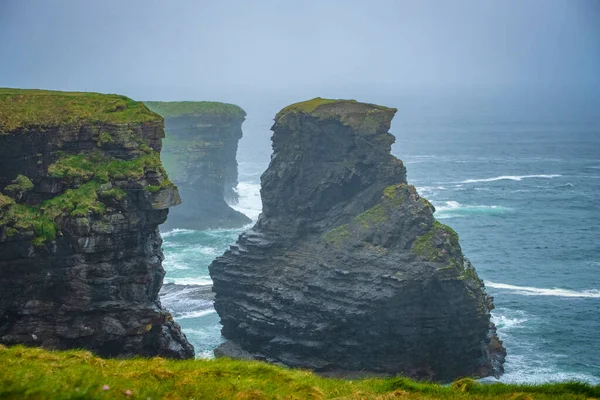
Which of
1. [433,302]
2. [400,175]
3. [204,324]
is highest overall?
[400,175]

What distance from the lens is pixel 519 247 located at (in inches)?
3418

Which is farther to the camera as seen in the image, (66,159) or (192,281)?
(192,281)

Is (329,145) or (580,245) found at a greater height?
(329,145)

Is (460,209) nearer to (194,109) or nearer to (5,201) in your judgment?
(194,109)

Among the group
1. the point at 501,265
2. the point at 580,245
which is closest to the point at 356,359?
the point at 501,265

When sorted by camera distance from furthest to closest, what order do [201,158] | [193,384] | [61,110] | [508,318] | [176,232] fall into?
1. [201,158]
2. [176,232]
3. [508,318]
4. [61,110]
5. [193,384]

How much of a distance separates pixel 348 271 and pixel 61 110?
2206 cm

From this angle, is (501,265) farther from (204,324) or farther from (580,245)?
(204,324)

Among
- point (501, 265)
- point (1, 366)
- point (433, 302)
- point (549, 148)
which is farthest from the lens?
point (549, 148)

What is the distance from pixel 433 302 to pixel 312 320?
334 inches

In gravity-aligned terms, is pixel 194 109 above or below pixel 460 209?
above

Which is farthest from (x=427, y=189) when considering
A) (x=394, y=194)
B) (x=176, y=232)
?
(x=394, y=194)

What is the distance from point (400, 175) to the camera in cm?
6341

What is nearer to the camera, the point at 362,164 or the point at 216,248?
the point at 362,164
